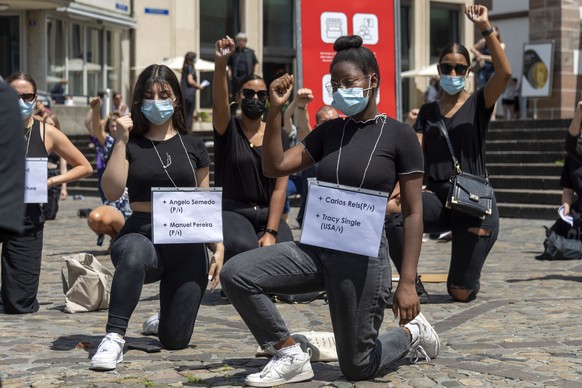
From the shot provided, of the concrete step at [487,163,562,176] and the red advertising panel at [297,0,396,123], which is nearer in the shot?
the red advertising panel at [297,0,396,123]

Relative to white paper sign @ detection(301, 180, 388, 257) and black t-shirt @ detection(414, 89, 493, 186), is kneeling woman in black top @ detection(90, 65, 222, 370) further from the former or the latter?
black t-shirt @ detection(414, 89, 493, 186)

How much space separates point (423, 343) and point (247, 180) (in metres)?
2.50

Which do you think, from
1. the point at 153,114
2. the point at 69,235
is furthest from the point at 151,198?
the point at 69,235

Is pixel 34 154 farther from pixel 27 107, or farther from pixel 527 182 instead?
pixel 527 182

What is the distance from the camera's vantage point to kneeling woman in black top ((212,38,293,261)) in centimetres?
873

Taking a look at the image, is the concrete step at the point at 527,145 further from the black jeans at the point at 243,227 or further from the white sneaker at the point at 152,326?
the white sneaker at the point at 152,326

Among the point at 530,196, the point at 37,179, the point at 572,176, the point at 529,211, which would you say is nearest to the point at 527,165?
the point at 530,196

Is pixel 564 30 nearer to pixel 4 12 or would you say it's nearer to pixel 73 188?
pixel 73 188

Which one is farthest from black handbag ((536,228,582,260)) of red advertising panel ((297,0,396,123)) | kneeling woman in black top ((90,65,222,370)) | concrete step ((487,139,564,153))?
concrete step ((487,139,564,153))

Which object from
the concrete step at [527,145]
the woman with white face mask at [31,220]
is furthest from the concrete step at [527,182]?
the woman with white face mask at [31,220]

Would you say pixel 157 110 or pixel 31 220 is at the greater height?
pixel 157 110

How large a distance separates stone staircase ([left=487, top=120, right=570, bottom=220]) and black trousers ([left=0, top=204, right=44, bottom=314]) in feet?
38.2

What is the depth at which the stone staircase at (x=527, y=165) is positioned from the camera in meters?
20.0

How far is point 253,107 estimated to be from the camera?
873 centimetres
